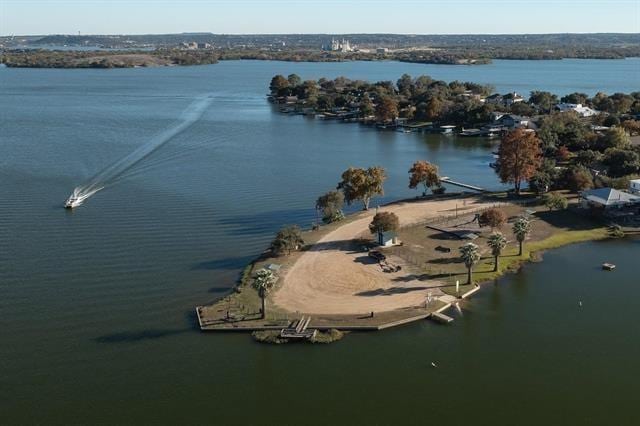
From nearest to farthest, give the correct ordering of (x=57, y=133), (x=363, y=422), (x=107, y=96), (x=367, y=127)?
(x=363, y=422), (x=57, y=133), (x=367, y=127), (x=107, y=96)

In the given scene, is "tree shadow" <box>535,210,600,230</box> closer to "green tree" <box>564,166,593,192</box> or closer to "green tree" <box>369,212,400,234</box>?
"green tree" <box>564,166,593,192</box>

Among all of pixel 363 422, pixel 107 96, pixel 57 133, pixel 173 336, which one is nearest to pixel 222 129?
pixel 57 133

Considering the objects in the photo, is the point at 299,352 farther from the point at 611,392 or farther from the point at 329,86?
the point at 329,86

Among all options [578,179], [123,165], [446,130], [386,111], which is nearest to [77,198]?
[123,165]

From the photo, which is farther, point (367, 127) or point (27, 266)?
point (367, 127)

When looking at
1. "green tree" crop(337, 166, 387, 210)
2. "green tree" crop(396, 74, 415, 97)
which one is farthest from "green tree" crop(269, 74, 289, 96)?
"green tree" crop(337, 166, 387, 210)

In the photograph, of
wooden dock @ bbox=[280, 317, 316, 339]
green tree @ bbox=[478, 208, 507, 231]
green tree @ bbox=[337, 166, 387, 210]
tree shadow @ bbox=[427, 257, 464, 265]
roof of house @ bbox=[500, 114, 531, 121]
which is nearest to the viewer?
wooden dock @ bbox=[280, 317, 316, 339]

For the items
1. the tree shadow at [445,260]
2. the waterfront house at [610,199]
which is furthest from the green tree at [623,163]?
the tree shadow at [445,260]
